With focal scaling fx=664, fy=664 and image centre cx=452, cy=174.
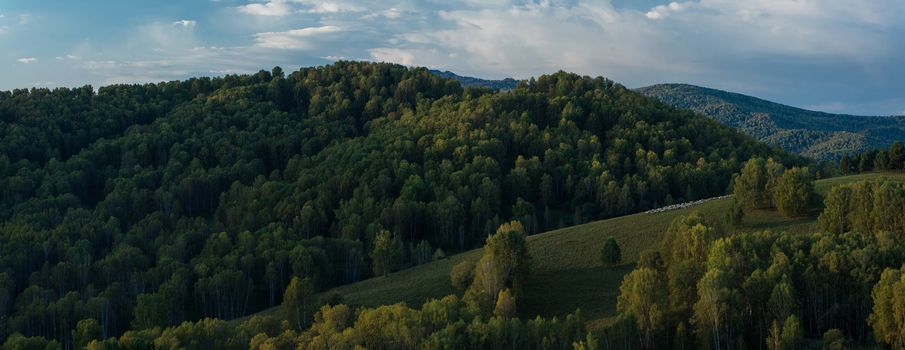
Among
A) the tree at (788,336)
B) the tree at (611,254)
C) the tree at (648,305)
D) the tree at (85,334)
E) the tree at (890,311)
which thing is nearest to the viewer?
the tree at (890,311)

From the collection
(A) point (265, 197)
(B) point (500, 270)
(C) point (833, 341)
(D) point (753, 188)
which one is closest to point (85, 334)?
(B) point (500, 270)

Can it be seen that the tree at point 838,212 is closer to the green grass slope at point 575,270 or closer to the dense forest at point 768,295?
the dense forest at point 768,295

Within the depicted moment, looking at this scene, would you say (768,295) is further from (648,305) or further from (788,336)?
(648,305)

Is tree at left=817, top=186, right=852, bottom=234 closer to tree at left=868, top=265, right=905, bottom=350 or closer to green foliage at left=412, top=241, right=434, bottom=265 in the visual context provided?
tree at left=868, top=265, right=905, bottom=350

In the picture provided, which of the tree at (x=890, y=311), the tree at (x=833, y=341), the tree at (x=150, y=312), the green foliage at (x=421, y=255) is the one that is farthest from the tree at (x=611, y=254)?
the tree at (x=150, y=312)

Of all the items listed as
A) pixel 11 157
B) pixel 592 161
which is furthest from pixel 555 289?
pixel 11 157

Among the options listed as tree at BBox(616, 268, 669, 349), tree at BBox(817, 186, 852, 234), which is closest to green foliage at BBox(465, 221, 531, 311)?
tree at BBox(616, 268, 669, 349)
